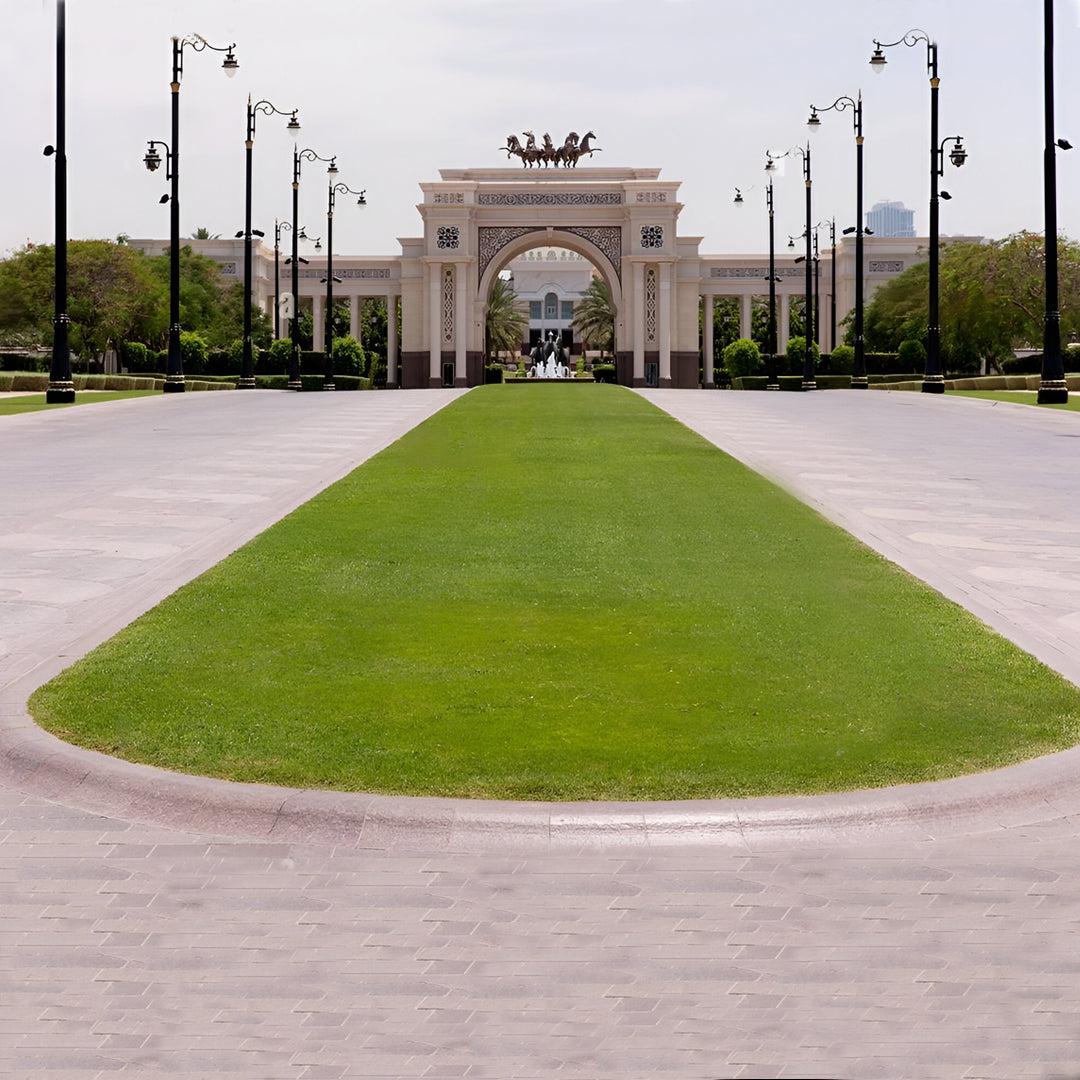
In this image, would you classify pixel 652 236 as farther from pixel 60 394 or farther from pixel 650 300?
pixel 60 394

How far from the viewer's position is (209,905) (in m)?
4.36

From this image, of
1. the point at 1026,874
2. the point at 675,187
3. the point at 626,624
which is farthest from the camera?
the point at 675,187

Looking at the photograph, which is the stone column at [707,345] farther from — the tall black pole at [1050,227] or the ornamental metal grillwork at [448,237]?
the tall black pole at [1050,227]

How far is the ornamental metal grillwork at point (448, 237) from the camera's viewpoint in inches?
3469

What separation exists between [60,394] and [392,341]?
75769 mm

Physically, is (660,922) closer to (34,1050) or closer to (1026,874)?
(1026,874)

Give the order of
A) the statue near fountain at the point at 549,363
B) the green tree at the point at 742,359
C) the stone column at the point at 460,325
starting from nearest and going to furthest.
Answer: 1. the green tree at the point at 742,359
2. the stone column at the point at 460,325
3. the statue near fountain at the point at 549,363

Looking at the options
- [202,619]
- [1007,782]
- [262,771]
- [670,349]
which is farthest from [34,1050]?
[670,349]

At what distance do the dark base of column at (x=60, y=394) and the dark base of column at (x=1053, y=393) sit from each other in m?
21.9

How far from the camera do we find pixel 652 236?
288 ft

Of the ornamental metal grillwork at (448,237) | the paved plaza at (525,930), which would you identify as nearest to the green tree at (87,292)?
the ornamental metal grillwork at (448,237)

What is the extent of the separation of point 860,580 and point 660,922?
5.50 metres

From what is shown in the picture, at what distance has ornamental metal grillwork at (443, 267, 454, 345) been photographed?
8956 cm

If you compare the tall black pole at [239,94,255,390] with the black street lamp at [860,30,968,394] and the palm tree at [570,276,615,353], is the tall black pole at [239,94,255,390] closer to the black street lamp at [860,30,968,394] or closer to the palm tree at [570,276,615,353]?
the black street lamp at [860,30,968,394]
